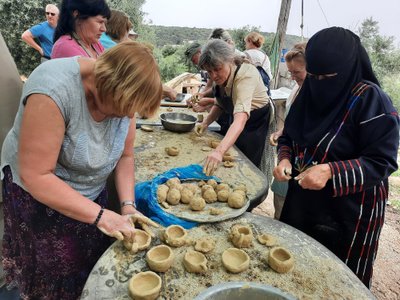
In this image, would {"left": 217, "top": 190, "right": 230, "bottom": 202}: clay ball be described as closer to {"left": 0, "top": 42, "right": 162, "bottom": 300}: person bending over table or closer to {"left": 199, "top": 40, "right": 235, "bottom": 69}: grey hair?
{"left": 0, "top": 42, "right": 162, "bottom": 300}: person bending over table

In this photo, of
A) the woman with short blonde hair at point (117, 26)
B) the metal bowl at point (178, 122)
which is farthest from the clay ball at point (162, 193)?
the woman with short blonde hair at point (117, 26)

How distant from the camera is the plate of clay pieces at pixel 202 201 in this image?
5.83ft

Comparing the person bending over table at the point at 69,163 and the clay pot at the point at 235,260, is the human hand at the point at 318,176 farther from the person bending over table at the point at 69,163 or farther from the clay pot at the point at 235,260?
the person bending over table at the point at 69,163

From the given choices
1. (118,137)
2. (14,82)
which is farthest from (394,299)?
(14,82)

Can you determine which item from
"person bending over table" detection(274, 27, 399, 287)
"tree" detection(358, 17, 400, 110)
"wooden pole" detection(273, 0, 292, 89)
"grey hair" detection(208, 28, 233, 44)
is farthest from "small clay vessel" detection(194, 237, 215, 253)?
"tree" detection(358, 17, 400, 110)

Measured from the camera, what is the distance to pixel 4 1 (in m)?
10.3

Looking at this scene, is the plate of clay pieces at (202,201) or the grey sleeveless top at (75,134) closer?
the grey sleeveless top at (75,134)

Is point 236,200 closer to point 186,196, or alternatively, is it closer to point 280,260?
point 186,196

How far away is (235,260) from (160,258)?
14.1 inches

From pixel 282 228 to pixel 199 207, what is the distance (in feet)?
1.63

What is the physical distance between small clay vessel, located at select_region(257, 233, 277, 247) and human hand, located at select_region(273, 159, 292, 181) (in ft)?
1.29

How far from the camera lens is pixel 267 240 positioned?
159cm

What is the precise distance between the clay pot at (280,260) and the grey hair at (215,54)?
170 centimetres

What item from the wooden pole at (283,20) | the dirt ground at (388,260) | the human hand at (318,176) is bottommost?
the dirt ground at (388,260)
